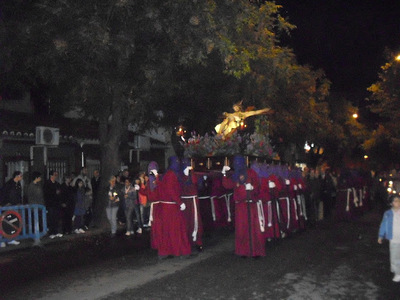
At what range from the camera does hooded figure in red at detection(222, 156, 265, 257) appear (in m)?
10.7

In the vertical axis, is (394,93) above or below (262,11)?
below

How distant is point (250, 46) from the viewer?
806 inches

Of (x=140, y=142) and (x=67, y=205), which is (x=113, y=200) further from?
(x=140, y=142)

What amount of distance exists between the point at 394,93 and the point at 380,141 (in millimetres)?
9994

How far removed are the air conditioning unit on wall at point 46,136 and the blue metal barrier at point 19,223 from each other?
4992mm

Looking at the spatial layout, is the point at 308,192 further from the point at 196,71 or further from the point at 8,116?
the point at 8,116

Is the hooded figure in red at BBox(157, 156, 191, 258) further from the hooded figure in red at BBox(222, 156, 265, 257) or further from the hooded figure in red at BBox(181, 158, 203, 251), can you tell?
the hooded figure in red at BBox(222, 156, 265, 257)

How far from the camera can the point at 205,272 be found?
31.2 ft

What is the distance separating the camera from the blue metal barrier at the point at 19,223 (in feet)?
40.7

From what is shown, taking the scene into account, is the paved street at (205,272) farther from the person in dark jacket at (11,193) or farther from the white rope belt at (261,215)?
the person in dark jacket at (11,193)

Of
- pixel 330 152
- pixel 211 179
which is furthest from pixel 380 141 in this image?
pixel 211 179

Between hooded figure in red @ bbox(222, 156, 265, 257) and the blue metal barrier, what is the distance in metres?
4.97

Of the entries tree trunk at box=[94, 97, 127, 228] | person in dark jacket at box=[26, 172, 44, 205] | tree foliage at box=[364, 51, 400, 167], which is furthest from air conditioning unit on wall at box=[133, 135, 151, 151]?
tree foliage at box=[364, 51, 400, 167]

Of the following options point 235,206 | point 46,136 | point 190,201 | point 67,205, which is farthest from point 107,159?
point 235,206
